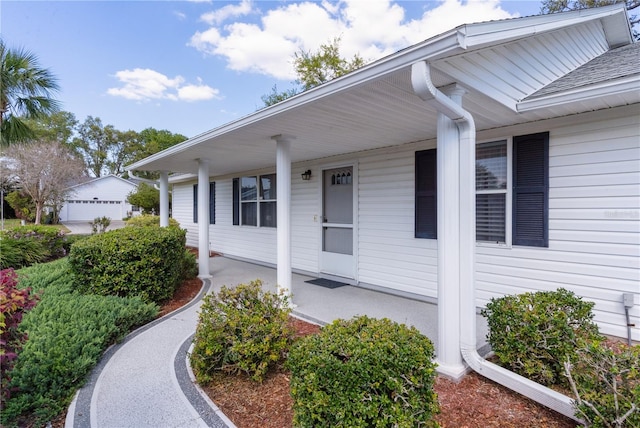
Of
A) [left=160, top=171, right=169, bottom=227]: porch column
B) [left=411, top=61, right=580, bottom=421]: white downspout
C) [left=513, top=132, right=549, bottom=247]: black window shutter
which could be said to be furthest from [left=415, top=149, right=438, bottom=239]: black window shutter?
[left=160, top=171, right=169, bottom=227]: porch column

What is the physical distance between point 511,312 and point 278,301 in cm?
197

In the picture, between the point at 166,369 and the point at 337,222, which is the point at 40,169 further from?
the point at 166,369

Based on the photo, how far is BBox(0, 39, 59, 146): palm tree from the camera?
720cm

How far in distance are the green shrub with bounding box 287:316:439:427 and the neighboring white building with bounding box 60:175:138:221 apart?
31299mm

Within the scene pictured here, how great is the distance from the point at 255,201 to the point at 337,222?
2.79m

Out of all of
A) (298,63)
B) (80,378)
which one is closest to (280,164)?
(80,378)

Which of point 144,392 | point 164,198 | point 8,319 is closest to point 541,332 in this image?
point 144,392

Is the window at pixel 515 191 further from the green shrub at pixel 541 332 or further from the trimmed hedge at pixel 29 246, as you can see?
the trimmed hedge at pixel 29 246

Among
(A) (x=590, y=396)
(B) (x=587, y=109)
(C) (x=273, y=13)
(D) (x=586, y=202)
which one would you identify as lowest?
(A) (x=590, y=396)

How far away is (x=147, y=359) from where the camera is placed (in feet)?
9.86

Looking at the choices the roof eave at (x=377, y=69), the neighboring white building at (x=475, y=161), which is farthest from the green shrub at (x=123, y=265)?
the roof eave at (x=377, y=69)

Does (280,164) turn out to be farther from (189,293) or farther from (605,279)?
(605,279)

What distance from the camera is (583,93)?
294 cm

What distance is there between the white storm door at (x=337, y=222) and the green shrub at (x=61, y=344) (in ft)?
10.5
